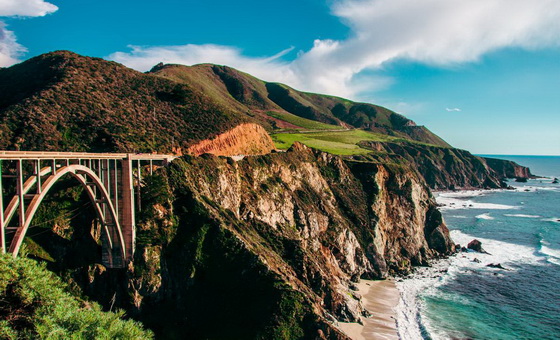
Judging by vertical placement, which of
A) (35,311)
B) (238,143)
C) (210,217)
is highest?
(238,143)

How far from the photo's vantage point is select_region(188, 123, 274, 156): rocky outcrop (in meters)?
52.9

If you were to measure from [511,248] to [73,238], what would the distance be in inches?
3121

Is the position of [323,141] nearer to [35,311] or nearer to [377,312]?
[377,312]

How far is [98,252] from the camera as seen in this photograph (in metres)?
33.2

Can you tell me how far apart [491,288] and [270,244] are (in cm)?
3560

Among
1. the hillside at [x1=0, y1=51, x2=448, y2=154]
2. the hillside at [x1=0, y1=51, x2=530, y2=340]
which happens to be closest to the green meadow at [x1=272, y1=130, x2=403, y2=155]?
the hillside at [x1=0, y1=51, x2=530, y2=340]

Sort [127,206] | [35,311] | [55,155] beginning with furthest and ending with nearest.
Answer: [127,206]
[55,155]
[35,311]

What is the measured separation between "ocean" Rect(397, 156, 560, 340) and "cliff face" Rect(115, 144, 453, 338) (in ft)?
20.0

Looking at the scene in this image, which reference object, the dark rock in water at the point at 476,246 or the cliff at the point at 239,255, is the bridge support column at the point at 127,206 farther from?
the dark rock in water at the point at 476,246

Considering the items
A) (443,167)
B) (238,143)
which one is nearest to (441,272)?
(238,143)

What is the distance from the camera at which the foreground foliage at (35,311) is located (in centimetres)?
1293

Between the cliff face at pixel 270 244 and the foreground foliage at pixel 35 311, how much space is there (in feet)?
59.0

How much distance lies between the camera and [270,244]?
42406 millimetres

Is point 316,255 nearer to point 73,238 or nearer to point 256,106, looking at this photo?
point 73,238
